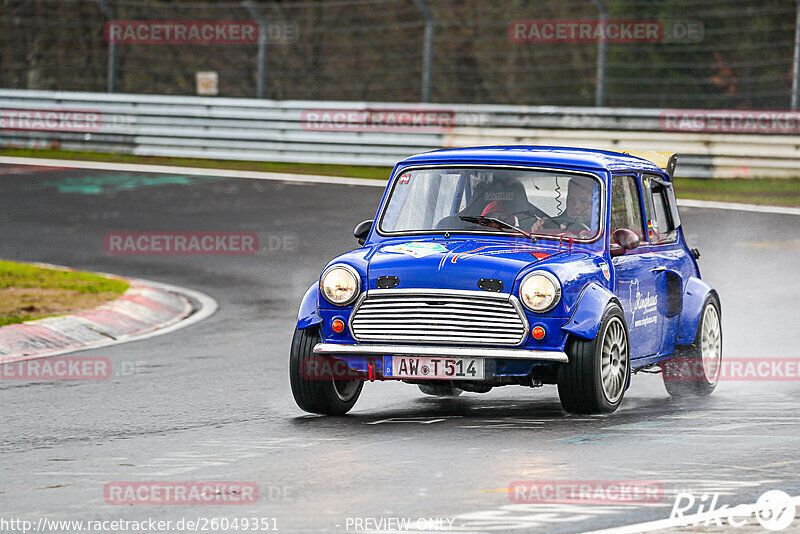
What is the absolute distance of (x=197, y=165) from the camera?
989 inches

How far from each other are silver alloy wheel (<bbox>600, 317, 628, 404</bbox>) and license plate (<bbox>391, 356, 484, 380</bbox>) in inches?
28.6

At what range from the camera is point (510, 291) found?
8.20 m

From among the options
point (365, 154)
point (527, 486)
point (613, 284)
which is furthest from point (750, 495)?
point (365, 154)

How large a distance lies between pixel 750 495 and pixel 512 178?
3384 millimetres

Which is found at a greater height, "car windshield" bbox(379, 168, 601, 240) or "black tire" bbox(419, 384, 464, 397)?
"car windshield" bbox(379, 168, 601, 240)

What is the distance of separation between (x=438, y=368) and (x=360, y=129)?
16140 mm

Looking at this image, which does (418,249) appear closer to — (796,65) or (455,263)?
(455,263)

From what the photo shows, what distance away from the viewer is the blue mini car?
821 centimetres

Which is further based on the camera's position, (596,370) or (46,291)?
(46,291)

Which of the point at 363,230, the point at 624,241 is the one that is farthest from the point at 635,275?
the point at 363,230

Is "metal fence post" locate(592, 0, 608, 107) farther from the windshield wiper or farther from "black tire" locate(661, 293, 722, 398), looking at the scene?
the windshield wiper

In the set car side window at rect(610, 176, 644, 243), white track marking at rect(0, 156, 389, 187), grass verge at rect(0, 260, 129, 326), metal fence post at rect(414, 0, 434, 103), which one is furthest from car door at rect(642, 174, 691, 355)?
metal fence post at rect(414, 0, 434, 103)

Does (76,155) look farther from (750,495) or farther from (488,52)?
(750,495)

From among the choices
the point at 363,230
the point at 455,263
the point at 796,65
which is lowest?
the point at 455,263
